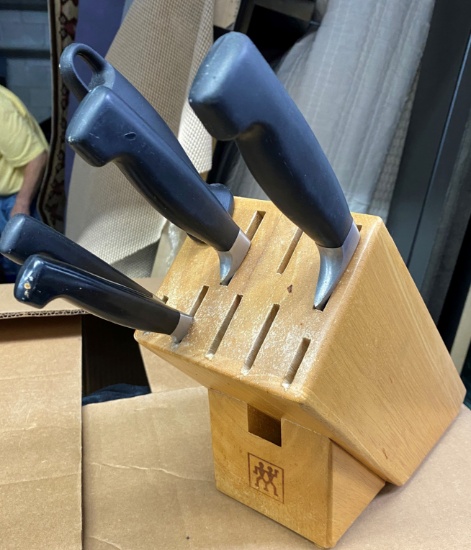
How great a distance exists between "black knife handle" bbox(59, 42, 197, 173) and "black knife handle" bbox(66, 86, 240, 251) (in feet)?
0.05

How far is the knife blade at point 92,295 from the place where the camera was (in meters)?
0.20

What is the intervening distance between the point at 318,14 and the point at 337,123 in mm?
172

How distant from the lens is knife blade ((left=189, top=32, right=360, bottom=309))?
6.1 inches

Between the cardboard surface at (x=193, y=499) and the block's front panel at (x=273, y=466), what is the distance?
0.04 feet

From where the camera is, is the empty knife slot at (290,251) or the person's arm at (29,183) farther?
the person's arm at (29,183)

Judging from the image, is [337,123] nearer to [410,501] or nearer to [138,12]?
[138,12]

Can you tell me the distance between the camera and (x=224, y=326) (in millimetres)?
287

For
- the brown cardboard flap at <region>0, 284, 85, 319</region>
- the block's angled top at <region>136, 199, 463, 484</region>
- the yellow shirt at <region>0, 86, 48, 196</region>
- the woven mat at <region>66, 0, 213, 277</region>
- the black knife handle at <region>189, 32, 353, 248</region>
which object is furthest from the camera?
the yellow shirt at <region>0, 86, 48, 196</region>

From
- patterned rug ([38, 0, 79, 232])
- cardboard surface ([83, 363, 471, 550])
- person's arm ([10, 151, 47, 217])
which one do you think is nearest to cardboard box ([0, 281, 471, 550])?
cardboard surface ([83, 363, 471, 550])

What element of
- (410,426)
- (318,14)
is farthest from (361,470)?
(318,14)

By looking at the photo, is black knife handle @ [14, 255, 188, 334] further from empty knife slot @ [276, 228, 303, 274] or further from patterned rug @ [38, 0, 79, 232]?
patterned rug @ [38, 0, 79, 232]

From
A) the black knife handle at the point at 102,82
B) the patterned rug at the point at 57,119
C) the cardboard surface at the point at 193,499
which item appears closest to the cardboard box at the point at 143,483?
the cardboard surface at the point at 193,499

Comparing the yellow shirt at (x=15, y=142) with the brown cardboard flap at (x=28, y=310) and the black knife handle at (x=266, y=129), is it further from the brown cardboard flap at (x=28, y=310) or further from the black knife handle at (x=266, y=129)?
the black knife handle at (x=266, y=129)

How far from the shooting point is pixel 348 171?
64 centimetres
